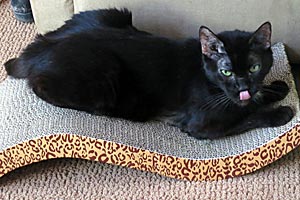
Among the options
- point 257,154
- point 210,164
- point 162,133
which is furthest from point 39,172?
point 257,154

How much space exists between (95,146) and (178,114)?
0.25m

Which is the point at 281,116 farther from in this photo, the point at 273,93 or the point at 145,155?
the point at 145,155

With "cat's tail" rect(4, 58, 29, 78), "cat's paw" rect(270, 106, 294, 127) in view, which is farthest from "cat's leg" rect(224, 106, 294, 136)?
"cat's tail" rect(4, 58, 29, 78)

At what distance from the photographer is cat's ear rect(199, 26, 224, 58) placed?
137cm

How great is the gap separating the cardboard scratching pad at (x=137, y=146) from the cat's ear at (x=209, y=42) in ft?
0.79

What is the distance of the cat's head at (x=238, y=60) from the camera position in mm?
1369

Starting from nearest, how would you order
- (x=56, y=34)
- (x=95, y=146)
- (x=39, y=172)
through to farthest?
(x=95, y=146) < (x=39, y=172) < (x=56, y=34)

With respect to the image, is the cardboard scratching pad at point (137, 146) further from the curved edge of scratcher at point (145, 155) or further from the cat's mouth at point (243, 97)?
the cat's mouth at point (243, 97)

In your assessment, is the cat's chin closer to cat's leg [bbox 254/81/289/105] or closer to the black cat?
the black cat

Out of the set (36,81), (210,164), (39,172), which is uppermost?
(36,81)

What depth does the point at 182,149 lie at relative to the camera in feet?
4.77

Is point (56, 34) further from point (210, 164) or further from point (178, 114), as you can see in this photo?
point (210, 164)

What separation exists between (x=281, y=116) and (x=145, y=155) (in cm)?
36

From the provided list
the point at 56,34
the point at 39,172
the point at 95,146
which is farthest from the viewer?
the point at 56,34
